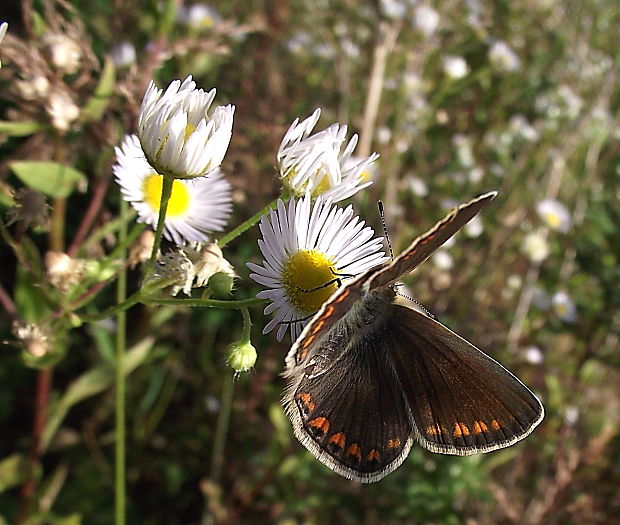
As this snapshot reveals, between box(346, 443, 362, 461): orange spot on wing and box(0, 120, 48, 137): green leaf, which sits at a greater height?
box(0, 120, 48, 137): green leaf

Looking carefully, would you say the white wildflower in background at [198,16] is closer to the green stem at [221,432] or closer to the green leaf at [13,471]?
the green stem at [221,432]

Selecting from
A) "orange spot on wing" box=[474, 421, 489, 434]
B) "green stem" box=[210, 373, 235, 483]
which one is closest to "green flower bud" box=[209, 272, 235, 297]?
"orange spot on wing" box=[474, 421, 489, 434]

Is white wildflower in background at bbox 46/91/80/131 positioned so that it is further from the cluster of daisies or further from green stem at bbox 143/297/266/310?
green stem at bbox 143/297/266/310

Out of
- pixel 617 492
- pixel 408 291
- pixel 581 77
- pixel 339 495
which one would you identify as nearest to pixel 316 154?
pixel 339 495

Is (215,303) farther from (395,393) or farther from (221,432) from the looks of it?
(221,432)

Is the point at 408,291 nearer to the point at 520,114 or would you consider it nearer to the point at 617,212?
the point at 617,212

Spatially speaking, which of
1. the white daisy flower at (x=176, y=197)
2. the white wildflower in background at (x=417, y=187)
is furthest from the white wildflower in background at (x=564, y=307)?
the white daisy flower at (x=176, y=197)

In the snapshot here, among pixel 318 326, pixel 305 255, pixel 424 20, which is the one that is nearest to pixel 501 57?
pixel 424 20

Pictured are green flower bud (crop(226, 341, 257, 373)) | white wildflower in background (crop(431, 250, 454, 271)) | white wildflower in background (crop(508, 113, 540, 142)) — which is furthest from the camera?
white wildflower in background (crop(508, 113, 540, 142))
